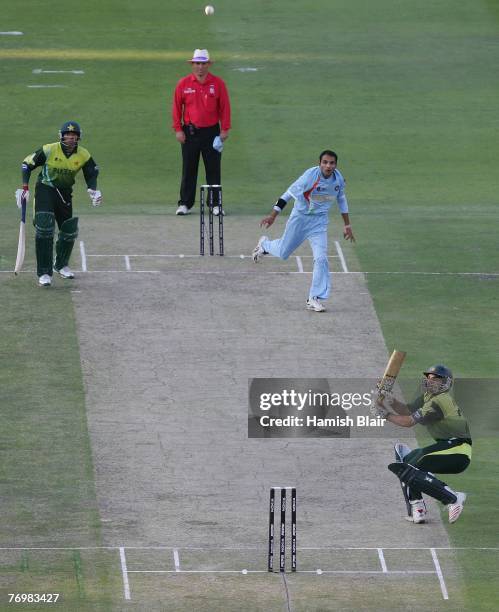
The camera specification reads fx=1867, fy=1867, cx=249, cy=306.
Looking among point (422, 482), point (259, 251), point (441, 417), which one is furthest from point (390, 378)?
point (259, 251)

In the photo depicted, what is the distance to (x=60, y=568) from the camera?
1586 centimetres

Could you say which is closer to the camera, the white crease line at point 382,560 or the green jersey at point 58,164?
the white crease line at point 382,560

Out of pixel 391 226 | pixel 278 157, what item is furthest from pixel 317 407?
pixel 278 157

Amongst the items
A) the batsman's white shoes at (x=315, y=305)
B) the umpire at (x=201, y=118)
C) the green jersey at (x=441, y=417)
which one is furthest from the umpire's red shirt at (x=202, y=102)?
the green jersey at (x=441, y=417)

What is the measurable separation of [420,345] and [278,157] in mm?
9675

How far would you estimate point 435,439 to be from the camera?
1709 centimetres

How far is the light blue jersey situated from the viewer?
74.0ft

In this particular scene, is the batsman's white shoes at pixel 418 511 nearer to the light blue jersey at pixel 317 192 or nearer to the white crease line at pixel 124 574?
the white crease line at pixel 124 574

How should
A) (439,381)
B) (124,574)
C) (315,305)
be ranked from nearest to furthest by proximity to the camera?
(124,574) < (439,381) < (315,305)

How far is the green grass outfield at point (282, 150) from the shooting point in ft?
60.3

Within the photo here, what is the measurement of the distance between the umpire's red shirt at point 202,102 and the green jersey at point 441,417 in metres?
10.2

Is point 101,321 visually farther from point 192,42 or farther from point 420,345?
point 192,42

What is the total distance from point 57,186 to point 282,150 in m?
8.50

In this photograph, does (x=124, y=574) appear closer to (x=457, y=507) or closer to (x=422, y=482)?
(x=422, y=482)
